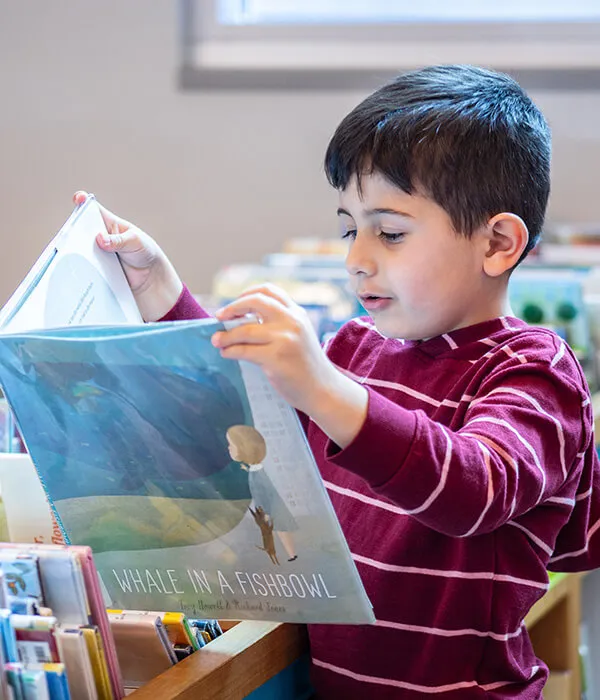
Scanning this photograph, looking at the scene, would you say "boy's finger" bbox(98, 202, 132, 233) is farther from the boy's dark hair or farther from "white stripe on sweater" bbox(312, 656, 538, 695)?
"white stripe on sweater" bbox(312, 656, 538, 695)

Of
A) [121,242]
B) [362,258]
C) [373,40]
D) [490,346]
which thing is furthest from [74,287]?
[373,40]

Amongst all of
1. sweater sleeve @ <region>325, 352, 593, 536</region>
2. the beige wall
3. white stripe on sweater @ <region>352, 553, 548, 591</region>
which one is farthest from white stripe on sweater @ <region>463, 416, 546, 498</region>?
the beige wall

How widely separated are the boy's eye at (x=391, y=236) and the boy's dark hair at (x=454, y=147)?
3 cm

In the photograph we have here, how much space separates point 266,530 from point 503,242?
315 millimetres

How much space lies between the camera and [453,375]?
33.1 inches

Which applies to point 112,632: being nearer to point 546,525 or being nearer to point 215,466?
point 215,466

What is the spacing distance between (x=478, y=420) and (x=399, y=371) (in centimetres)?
16

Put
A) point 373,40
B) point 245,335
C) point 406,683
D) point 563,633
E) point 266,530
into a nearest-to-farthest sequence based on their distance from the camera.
→ 1. point 245,335
2. point 266,530
3. point 406,683
4. point 563,633
5. point 373,40

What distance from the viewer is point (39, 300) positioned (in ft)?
2.51

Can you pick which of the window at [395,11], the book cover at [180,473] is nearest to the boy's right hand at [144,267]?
the book cover at [180,473]

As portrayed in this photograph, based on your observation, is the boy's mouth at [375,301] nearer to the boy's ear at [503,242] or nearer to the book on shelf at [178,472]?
the boy's ear at [503,242]

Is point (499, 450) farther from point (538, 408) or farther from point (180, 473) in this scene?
point (180, 473)

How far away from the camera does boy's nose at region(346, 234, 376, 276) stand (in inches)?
32.5

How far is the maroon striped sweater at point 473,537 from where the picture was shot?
756mm
